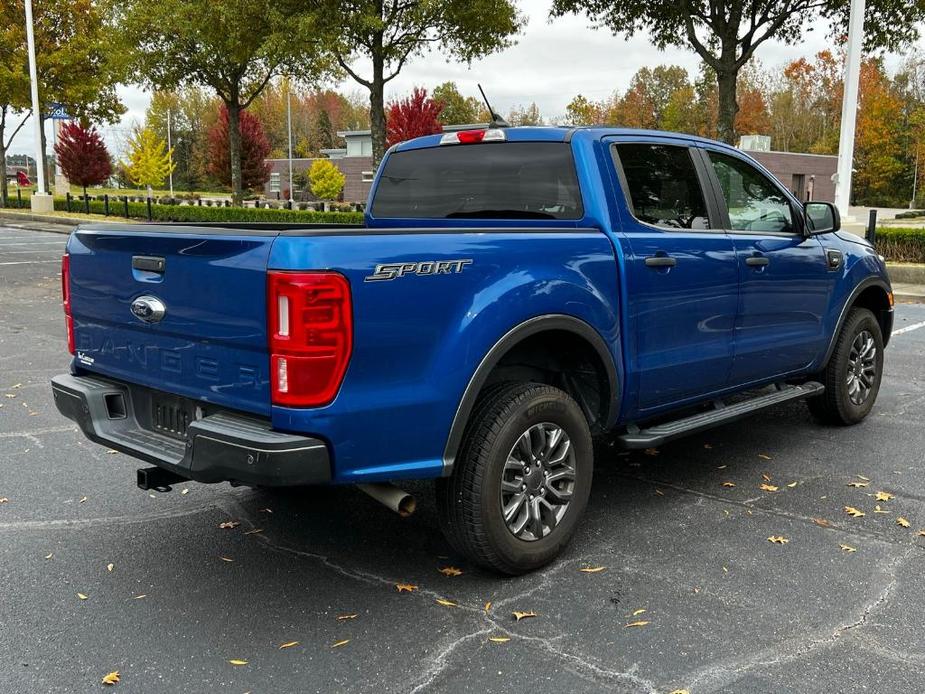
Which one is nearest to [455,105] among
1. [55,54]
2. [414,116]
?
[414,116]

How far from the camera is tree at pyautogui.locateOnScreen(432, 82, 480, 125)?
92.6 m

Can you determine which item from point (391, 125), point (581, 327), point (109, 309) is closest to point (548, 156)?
point (581, 327)

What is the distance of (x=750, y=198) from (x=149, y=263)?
349 centimetres

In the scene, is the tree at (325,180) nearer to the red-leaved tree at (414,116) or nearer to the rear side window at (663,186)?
the red-leaved tree at (414,116)

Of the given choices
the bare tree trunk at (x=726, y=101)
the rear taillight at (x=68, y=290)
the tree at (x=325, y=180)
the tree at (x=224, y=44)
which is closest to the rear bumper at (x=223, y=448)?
the rear taillight at (x=68, y=290)

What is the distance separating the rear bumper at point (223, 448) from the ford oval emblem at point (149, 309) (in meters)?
0.35

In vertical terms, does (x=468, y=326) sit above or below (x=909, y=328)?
above

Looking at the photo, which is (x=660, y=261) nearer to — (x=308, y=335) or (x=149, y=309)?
(x=308, y=335)

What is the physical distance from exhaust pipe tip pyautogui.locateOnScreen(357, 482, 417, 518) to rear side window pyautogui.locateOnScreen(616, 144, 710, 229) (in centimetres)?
187

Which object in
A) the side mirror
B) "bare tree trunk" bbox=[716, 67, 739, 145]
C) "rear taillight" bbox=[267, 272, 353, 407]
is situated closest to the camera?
"rear taillight" bbox=[267, 272, 353, 407]

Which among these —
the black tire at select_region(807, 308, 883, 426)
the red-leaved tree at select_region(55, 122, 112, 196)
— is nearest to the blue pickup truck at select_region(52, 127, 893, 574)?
the black tire at select_region(807, 308, 883, 426)

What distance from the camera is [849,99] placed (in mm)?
16719

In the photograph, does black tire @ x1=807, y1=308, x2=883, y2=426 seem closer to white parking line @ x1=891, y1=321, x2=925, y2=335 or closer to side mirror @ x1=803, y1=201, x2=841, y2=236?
side mirror @ x1=803, y1=201, x2=841, y2=236

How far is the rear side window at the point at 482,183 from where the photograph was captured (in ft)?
14.0
